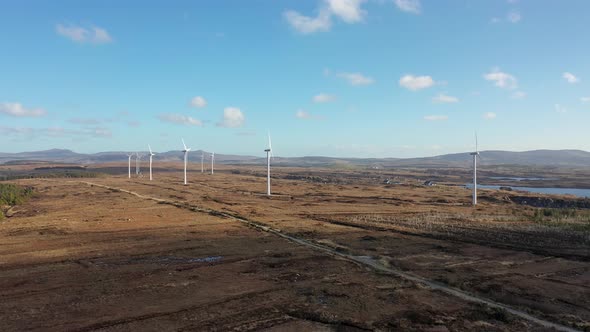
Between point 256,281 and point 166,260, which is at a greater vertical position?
point 256,281

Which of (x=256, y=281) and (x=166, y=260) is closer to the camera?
(x=256, y=281)

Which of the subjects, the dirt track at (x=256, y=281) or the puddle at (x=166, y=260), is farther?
the puddle at (x=166, y=260)

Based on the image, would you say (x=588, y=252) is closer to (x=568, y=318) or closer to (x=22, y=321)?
(x=568, y=318)

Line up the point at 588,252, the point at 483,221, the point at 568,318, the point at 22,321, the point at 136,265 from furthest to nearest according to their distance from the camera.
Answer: the point at 483,221, the point at 588,252, the point at 136,265, the point at 568,318, the point at 22,321

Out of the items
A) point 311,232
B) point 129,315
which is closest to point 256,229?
point 311,232

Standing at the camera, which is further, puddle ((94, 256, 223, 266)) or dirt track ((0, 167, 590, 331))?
puddle ((94, 256, 223, 266))

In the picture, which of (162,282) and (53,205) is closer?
(162,282)

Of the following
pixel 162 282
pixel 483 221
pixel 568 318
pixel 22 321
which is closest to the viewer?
pixel 22 321
